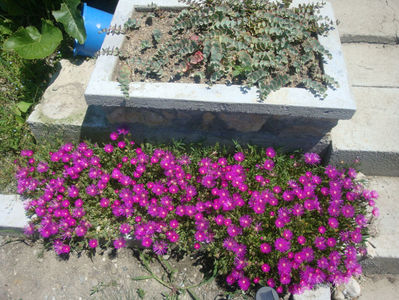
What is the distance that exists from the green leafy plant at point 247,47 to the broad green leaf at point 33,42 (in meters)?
0.85

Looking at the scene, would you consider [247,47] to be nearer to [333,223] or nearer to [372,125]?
[372,125]

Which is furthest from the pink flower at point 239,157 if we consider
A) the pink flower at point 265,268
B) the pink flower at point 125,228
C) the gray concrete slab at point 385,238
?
the gray concrete slab at point 385,238

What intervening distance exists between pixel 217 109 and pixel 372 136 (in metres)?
1.27

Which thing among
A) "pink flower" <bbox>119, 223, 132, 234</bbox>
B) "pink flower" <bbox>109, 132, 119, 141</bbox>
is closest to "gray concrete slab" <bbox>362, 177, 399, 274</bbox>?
"pink flower" <bbox>119, 223, 132, 234</bbox>

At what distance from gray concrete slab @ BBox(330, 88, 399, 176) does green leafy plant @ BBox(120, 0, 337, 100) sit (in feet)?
1.71

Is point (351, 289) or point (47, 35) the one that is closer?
point (351, 289)

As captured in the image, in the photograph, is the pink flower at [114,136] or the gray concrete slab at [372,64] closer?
the pink flower at [114,136]

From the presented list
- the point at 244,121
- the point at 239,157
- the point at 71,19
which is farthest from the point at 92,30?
the point at 239,157

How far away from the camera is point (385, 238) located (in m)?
2.49

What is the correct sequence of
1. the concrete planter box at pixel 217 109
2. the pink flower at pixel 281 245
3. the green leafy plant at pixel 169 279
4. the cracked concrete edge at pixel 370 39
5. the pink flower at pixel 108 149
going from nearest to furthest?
the pink flower at pixel 281 245
the concrete planter box at pixel 217 109
the green leafy plant at pixel 169 279
the pink flower at pixel 108 149
the cracked concrete edge at pixel 370 39

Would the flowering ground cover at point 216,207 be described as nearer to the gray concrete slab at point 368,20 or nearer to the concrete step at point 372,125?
the concrete step at point 372,125

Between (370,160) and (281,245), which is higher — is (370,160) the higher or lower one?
the higher one

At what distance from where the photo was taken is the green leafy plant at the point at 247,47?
2.45m

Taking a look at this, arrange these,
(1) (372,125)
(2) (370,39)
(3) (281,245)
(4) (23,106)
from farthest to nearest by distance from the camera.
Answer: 1. (2) (370,39)
2. (4) (23,106)
3. (1) (372,125)
4. (3) (281,245)
